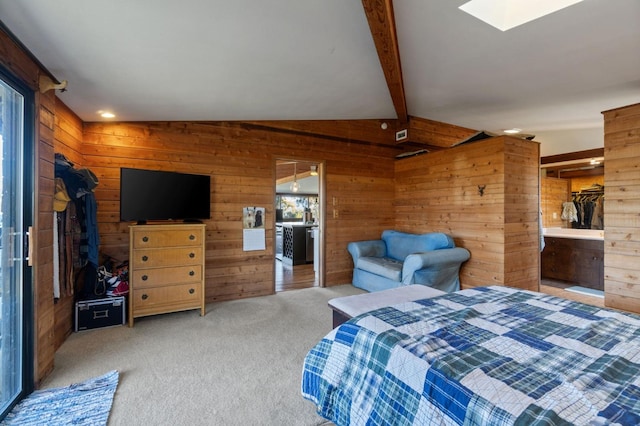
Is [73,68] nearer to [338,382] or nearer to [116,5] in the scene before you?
[116,5]

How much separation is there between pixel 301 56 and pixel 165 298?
2869 millimetres

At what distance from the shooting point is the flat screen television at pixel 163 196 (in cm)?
327

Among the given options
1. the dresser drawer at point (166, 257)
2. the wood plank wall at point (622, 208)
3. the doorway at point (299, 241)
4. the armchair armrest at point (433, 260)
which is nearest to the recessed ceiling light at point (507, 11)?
the wood plank wall at point (622, 208)

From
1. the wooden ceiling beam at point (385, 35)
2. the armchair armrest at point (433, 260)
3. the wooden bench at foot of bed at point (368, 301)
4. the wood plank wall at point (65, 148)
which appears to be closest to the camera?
the wooden ceiling beam at point (385, 35)

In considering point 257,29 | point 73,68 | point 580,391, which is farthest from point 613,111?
point 73,68

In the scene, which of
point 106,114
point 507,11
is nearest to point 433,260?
point 507,11

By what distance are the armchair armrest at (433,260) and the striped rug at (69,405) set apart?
3.09 m

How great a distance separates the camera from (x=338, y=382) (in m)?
1.49

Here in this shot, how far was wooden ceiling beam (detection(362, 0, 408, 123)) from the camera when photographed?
2012mm

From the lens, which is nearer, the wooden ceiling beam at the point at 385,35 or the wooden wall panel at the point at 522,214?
the wooden ceiling beam at the point at 385,35

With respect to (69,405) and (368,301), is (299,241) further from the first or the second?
(69,405)

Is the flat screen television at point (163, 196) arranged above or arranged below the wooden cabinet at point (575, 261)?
above

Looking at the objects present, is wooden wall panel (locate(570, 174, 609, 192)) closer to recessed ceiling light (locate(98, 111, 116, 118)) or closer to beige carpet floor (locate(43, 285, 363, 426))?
beige carpet floor (locate(43, 285, 363, 426))

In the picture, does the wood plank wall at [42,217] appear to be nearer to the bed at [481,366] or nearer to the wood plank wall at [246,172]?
the wood plank wall at [246,172]
